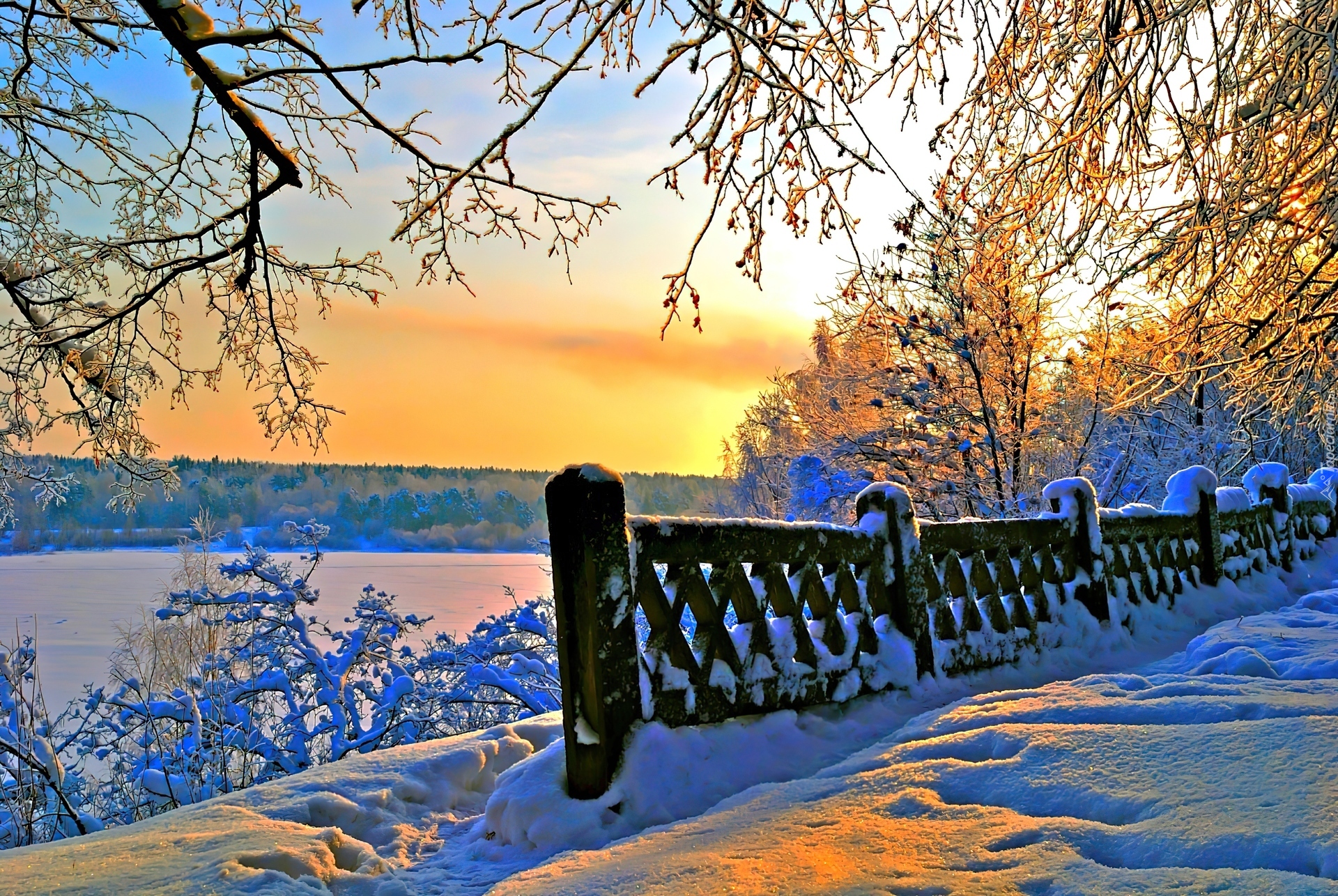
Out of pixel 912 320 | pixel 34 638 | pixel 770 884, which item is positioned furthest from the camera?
pixel 912 320

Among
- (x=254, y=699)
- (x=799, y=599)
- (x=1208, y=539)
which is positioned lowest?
(x=254, y=699)

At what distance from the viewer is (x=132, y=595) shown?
1126 inches

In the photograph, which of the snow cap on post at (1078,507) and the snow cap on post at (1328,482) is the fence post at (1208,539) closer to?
the snow cap on post at (1078,507)

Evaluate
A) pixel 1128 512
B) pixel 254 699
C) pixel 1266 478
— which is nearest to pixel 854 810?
pixel 1128 512

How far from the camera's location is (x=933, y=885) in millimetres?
1983

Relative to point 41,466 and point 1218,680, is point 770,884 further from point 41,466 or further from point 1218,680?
point 41,466

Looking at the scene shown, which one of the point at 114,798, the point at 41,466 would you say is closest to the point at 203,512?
→ the point at 41,466

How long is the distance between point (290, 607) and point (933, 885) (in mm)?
9881

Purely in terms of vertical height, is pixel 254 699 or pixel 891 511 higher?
pixel 891 511

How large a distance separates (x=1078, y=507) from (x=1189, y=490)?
306 centimetres

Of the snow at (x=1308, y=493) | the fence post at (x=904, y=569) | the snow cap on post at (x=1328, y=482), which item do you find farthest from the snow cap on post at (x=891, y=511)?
the snow cap on post at (x=1328, y=482)

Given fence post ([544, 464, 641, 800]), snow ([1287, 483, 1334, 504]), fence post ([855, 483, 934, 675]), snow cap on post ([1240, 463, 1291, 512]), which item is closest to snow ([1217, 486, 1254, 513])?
snow cap on post ([1240, 463, 1291, 512])

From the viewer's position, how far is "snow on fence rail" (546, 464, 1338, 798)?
3.35 metres

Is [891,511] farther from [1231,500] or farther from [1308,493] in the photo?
[1308,493]
